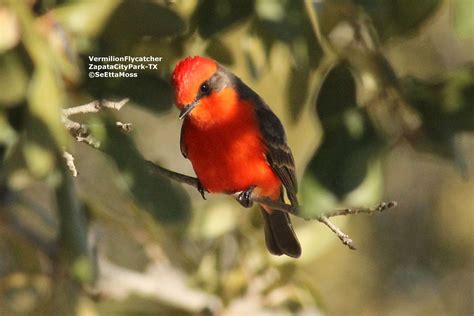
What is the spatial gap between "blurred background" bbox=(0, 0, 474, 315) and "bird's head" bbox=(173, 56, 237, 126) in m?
0.10

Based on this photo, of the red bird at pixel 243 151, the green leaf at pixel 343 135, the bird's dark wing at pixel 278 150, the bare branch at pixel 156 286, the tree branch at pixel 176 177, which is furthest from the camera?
the bare branch at pixel 156 286

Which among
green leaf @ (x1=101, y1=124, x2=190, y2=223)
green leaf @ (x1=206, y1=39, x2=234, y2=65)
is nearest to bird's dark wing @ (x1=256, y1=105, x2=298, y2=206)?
green leaf @ (x1=206, y1=39, x2=234, y2=65)

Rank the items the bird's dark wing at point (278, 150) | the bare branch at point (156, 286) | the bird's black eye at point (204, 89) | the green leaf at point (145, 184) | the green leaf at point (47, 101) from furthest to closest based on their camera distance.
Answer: the bare branch at point (156, 286), the bird's dark wing at point (278, 150), the green leaf at point (145, 184), the bird's black eye at point (204, 89), the green leaf at point (47, 101)

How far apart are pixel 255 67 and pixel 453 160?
47 cm

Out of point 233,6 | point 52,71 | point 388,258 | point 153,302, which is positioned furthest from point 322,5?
point 388,258

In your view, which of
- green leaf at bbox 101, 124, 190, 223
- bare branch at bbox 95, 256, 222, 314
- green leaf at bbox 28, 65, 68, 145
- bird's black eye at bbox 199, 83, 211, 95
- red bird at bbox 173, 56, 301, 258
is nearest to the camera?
green leaf at bbox 28, 65, 68, 145

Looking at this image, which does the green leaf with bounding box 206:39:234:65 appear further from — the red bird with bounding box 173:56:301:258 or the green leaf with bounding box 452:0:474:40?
the green leaf with bounding box 452:0:474:40

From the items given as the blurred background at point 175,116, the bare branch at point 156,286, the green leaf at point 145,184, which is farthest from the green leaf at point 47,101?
the bare branch at point 156,286

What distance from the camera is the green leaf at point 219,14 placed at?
208cm

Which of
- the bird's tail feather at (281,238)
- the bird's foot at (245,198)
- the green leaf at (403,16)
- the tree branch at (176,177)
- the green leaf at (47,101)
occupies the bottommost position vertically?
the tree branch at (176,177)

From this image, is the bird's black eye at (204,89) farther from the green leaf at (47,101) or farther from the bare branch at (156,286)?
the bare branch at (156,286)

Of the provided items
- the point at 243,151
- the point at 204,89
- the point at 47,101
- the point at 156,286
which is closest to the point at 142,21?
the point at 204,89

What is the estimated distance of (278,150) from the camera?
2.30 metres

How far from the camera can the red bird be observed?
2.15m
